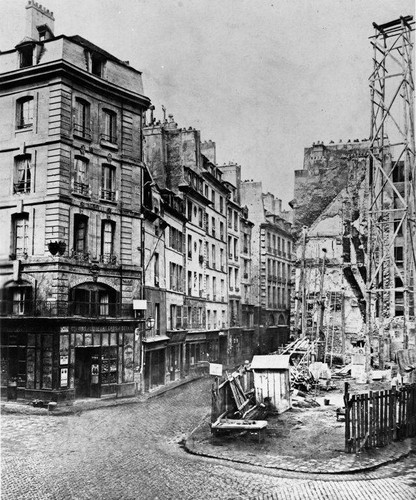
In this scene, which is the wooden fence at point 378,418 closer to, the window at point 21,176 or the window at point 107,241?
the window at point 107,241

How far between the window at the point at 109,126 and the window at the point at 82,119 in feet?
3.11

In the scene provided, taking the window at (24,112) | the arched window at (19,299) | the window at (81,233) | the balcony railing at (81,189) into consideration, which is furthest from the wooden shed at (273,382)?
the window at (24,112)

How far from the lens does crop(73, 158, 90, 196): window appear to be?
2436cm

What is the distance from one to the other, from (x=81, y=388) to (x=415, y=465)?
15.4 metres

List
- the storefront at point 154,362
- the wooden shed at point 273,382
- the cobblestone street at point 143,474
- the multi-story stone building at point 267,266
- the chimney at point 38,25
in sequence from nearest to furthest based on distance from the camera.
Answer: the cobblestone street at point 143,474 → the wooden shed at point 273,382 → the chimney at point 38,25 → the storefront at point 154,362 → the multi-story stone building at point 267,266

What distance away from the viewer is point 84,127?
24.9 metres

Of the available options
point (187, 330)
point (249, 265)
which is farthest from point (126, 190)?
point (249, 265)

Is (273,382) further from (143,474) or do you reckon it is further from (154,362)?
(154,362)

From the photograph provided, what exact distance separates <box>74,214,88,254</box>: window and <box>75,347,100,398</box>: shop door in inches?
171

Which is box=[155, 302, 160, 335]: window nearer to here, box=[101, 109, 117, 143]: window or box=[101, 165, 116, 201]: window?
box=[101, 165, 116, 201]: window

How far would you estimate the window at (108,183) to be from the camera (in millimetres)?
25781

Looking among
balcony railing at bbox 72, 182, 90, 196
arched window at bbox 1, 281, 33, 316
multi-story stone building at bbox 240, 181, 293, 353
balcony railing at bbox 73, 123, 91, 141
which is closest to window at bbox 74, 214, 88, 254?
balcony railing at bbox 72, 182, 90, 196

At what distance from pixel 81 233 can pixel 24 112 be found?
5.61 meters

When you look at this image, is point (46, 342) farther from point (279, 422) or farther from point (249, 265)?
point (249, 265)
